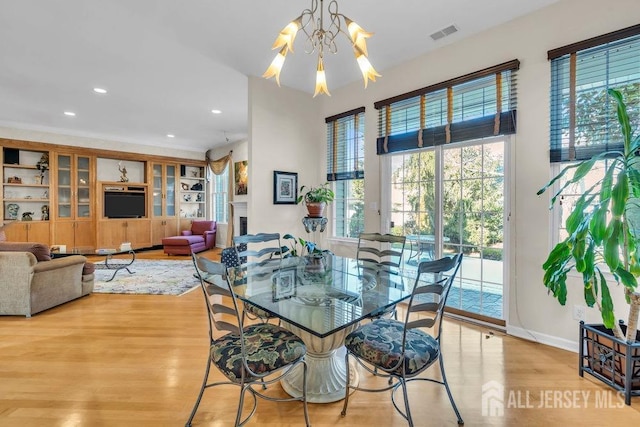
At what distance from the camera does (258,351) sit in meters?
1.57

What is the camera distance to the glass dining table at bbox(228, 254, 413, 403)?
1.52 meters

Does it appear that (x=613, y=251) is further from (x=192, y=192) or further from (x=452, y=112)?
(x=192, y=192)

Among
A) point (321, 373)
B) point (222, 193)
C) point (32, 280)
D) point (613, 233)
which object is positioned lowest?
point (321, 373)

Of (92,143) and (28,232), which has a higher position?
(92,143)

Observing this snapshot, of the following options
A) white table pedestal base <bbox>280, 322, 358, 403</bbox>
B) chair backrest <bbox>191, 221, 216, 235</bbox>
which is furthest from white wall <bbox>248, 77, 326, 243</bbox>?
→ chair backrest <bbox>191, 221, 216, 235</bbox>

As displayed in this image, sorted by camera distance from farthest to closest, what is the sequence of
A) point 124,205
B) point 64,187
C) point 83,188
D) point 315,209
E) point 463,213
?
point 124,205 < point 83,188 < point 64,187 < point 315,209 < point 463,213

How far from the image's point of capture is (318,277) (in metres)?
2.21

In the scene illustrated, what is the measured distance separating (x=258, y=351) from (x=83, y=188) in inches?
Answer: 303

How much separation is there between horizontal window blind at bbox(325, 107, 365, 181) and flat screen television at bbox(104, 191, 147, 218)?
575cm

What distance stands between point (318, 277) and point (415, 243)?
5.86ft

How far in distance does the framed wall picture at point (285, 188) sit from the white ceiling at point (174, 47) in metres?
1.29

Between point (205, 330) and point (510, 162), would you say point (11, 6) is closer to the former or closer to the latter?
point (205, 330)

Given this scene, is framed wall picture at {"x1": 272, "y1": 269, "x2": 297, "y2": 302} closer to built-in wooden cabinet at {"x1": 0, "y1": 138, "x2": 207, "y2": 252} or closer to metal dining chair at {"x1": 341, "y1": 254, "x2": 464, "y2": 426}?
metal dining chair at {"x1": 341, "y1": 254, "x2": 464, "y2": 426}

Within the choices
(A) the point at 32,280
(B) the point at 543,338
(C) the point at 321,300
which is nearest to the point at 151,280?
(A) the point at 32,280
